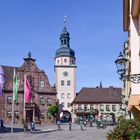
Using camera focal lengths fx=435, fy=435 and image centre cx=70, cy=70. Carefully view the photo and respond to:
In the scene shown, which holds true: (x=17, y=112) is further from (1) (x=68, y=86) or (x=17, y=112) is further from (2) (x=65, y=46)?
(2) (x=65, y=46)

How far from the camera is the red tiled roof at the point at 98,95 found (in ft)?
331

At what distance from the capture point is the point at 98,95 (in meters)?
102

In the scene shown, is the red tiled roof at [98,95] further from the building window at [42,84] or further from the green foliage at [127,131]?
the green foliage at [127,131]

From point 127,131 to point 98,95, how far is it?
9230 centimetres

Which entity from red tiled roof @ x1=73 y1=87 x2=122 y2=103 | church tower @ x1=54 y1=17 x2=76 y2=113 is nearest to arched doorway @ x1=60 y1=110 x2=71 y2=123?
church tower @ x1=54 y1=17 x2=76 y2=113

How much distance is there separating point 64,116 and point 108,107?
13395mm

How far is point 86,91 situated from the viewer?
4055 inches

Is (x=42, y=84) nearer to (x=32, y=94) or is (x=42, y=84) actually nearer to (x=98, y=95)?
(x=32, y=94)

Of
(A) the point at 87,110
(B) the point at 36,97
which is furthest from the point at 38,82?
(A) the point at 87,110

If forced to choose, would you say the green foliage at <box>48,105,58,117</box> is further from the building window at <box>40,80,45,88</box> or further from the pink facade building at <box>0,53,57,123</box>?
the building window at <box>40,80,45,88</box>

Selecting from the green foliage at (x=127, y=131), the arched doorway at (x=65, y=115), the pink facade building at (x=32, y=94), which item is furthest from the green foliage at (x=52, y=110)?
the green foliage at (x=127, y=131)

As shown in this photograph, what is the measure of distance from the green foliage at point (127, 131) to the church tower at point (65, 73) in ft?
306

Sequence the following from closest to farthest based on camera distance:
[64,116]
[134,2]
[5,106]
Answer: [134,2], [5,106], [64,116]

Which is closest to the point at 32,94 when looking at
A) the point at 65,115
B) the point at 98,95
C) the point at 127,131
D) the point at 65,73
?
the point at 98,95
